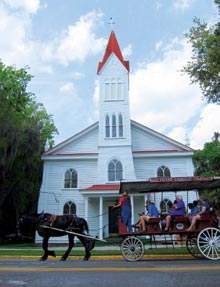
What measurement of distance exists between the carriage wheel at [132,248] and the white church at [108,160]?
15.1 m

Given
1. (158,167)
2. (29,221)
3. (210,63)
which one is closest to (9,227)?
(158,167)

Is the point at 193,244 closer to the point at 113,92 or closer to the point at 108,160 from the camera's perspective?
the point at 108,160

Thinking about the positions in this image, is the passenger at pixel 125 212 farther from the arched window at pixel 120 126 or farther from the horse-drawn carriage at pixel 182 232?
the arched window at pixel 120 126

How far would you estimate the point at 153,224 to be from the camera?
11.1 m

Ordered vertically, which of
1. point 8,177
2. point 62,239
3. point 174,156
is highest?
point 174,156

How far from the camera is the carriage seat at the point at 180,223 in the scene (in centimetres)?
1106

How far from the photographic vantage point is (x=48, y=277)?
7008 mm

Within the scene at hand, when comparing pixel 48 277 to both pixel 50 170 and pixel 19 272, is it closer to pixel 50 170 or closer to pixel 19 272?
pixel 19 272

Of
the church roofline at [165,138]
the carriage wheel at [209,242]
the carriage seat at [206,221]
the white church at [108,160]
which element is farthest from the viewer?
the church roofline at [165,138]

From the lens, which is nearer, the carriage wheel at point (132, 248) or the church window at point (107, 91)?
the carriage wheel at point (132, 248)

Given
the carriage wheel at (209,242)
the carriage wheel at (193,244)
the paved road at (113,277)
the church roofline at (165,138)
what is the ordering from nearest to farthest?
the paved road at (113,277) < the carriage wheel at (209,242) < the carriage wheel at (193,244) < the church roofline at (165,138)

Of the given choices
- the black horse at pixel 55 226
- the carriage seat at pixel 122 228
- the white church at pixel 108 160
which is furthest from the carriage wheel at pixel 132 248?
the white church at pixel 108 160

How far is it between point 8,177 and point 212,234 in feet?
60.6

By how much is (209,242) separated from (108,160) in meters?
17.2
